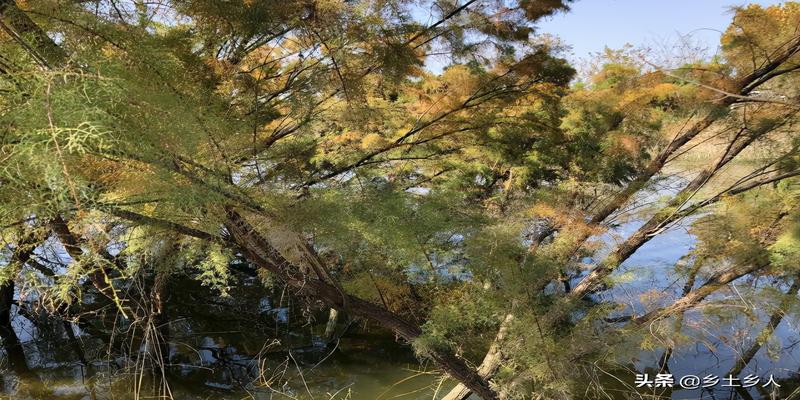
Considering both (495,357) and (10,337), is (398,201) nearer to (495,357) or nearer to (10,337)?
(495,357)

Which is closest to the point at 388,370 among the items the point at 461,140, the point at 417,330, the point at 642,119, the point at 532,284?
the point at 417,330

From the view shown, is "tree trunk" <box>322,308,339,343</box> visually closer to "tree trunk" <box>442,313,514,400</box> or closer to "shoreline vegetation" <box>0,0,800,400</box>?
"shoreline vegetation" <box>0,0,800,400</box>

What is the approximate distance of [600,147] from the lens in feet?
18.4

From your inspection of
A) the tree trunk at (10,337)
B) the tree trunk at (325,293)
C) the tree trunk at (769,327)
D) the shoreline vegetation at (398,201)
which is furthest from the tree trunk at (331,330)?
the tree trunk at (769,327)

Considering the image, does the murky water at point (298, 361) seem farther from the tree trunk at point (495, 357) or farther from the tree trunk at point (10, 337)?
the tree trunk at point (495, 357)

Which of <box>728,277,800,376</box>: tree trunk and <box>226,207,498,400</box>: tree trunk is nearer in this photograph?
<box>226,207,498,400</box>: tree trunk

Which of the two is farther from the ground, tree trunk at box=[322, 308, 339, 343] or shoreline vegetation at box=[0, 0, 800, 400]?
shoreline vegetation at box=[0, 0, 800, 400]

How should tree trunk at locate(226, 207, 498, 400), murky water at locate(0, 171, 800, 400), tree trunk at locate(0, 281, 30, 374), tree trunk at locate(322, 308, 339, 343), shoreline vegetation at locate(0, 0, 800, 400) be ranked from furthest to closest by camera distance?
tree trunk at locate(322, 308, 339, 343)
tree trunk at locate(0, 281, 30, 374)
murky water at locate(0, 171, 800, 400)
tree trunk at locate(226, 207, 498, 400)
shoreline vegetation at locate(0, 0, 800, 400)

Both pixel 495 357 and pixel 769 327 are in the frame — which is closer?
pixel 495 357

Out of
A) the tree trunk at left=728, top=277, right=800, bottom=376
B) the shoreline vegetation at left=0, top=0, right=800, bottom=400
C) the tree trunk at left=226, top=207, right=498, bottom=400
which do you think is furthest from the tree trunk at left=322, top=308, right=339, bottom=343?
the tree trunk at left=728, top=277, right=800, bottom=376

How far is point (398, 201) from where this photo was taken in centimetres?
435

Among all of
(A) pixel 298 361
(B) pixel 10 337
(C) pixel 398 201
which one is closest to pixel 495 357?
(C) pixel 398 201

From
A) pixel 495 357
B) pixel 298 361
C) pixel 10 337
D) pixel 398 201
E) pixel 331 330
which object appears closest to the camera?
pixel 495 357

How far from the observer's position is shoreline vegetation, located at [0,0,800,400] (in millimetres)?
2248
